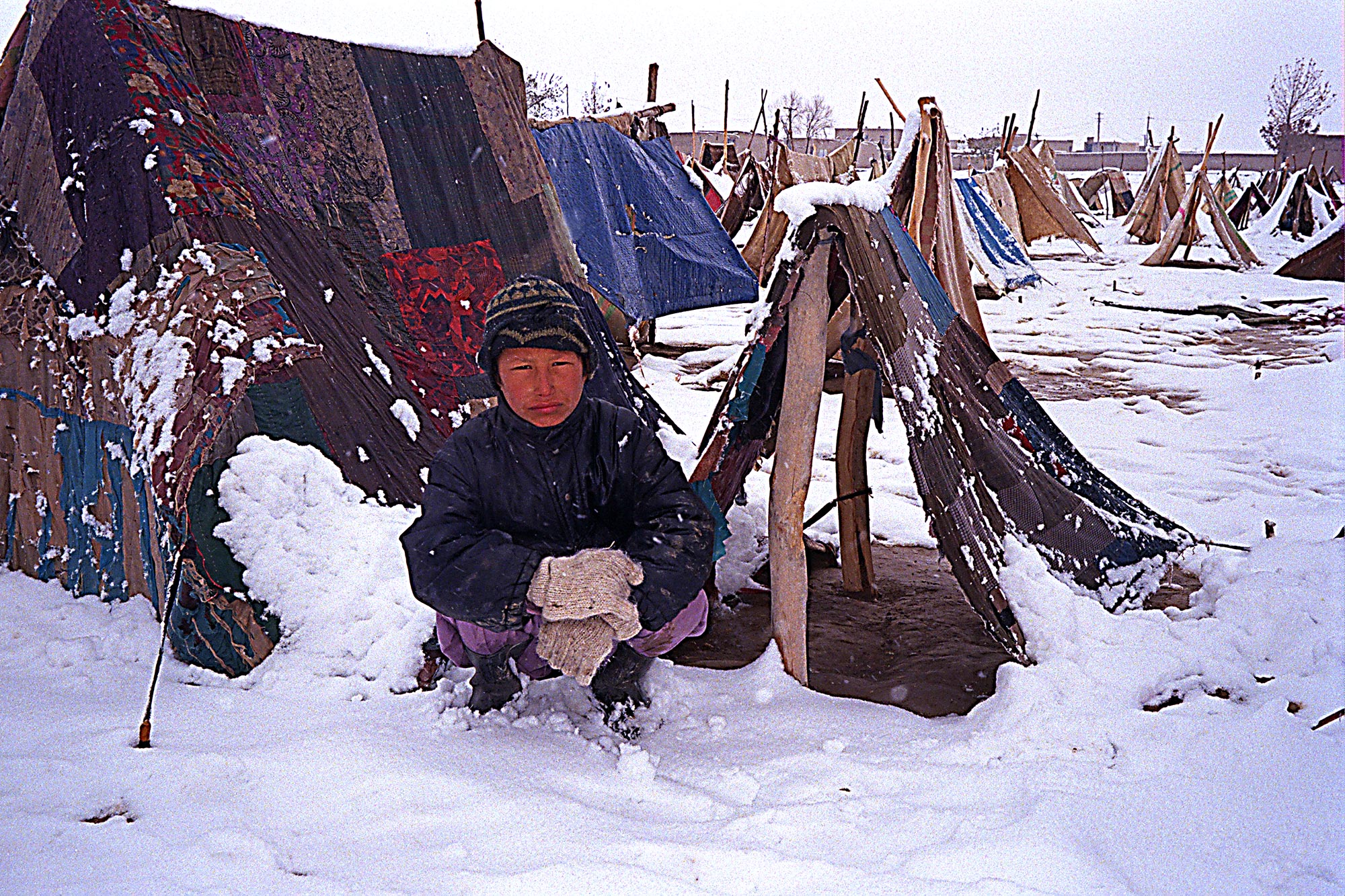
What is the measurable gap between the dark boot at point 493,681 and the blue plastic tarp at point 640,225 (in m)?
4.18

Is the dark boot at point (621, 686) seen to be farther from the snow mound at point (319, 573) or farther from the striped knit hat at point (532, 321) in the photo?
the striped knit hat at point (532, 321)

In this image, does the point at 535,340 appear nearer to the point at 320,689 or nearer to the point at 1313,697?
the point at 320,689

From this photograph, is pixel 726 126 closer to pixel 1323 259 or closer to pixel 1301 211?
pixel 1323 259

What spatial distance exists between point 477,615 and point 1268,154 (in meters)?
66.1

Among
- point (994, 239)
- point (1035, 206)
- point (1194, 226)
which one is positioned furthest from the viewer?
point (1194, 226)

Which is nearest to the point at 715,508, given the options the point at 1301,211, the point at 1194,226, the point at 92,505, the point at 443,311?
the point at 443,311

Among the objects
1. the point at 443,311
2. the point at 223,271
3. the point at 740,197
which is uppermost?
the point at 740,197

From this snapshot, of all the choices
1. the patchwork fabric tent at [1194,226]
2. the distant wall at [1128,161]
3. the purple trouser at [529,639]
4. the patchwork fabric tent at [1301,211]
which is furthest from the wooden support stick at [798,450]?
the distant wall at [1128,161]

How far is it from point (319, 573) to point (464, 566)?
2.63ft

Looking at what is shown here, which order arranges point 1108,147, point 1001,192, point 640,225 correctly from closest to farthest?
point 640,225 → point 1001,192 → point 1108,147

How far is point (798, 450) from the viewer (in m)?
2.39

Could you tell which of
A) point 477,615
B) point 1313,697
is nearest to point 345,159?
point 477,615

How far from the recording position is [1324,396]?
538 centimetres

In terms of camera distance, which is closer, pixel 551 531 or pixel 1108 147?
pixel 551 531
